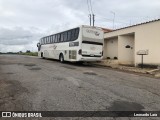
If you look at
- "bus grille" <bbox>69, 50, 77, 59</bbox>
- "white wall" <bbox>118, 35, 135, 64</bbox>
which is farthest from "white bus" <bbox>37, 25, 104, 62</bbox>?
"white wall" <bbox>118, 35, 135, 64</bbox>

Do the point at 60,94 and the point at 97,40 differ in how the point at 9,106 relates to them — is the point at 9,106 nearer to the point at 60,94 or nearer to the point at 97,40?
the point at 60,94

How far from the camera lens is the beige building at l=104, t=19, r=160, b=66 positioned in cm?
1692

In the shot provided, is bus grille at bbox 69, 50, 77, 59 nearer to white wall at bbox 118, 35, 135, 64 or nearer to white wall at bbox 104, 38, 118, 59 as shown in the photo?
white wall at bbox 118, 35, 135, 64

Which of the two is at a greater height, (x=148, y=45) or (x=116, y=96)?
(x=148, y=45)


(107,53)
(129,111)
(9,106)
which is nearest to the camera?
(129,111)

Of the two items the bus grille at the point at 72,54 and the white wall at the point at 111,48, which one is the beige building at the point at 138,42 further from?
the bus grille at the point at 72,54

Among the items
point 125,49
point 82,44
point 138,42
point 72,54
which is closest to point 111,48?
point 125,49

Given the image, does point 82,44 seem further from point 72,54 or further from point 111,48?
point 111,48

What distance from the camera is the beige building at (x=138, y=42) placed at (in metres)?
16.9

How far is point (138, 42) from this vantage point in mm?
18906

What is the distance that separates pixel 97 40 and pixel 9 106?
14.5 meters

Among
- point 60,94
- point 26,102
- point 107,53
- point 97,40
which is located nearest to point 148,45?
point 97,40

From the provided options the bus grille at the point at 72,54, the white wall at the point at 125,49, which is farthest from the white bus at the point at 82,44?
the white wall at the point at 125,49

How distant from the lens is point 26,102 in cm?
648
